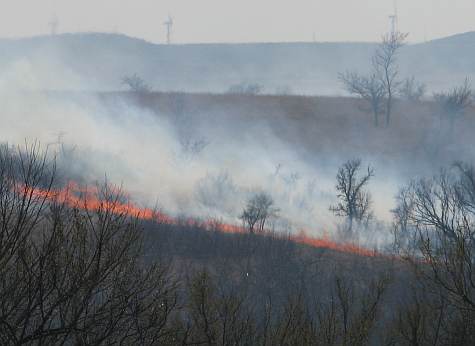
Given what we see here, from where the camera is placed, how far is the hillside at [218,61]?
10494 cm

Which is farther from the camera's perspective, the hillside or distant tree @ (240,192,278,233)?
the hillside

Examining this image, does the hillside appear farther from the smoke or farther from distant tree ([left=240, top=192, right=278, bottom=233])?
distant tree ([left=240, top=192, right=278, bottom=233])

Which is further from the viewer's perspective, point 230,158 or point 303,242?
point 230,158

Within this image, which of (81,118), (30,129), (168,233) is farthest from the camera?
(81,118)

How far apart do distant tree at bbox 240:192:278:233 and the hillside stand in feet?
162

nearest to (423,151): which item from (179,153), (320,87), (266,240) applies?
(179,153)

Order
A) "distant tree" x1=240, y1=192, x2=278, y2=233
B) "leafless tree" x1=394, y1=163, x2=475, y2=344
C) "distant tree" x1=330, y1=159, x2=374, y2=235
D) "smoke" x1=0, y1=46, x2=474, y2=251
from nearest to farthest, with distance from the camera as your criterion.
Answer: "leafless tree" x1=394, y1=163, x2=475, y2=344 → "distant tree" x1=240, y1=192, x2=278, y2=233 → "distant tree" x1=330, y1=159, x2=374, y2=235 → "smoke" x1=0, y1=46, x2=474, y2=251

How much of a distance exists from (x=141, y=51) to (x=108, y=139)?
66780 millimetres

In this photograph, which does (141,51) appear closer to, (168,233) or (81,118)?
(81,118)

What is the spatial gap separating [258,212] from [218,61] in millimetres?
80240

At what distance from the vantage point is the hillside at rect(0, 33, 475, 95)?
105 meters

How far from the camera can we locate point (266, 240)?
4153 cm

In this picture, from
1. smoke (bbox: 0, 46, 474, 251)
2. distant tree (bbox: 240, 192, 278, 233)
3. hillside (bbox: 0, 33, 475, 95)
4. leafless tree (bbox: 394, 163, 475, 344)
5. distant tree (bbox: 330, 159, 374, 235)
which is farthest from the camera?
hillside (bbox: 0, 33, 475, 95)

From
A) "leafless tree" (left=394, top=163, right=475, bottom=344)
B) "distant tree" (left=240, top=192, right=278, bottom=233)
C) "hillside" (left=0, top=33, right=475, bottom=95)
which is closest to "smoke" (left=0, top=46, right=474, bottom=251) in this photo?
"distant tree" (left=240, top=192, right=278, bottom=233)
